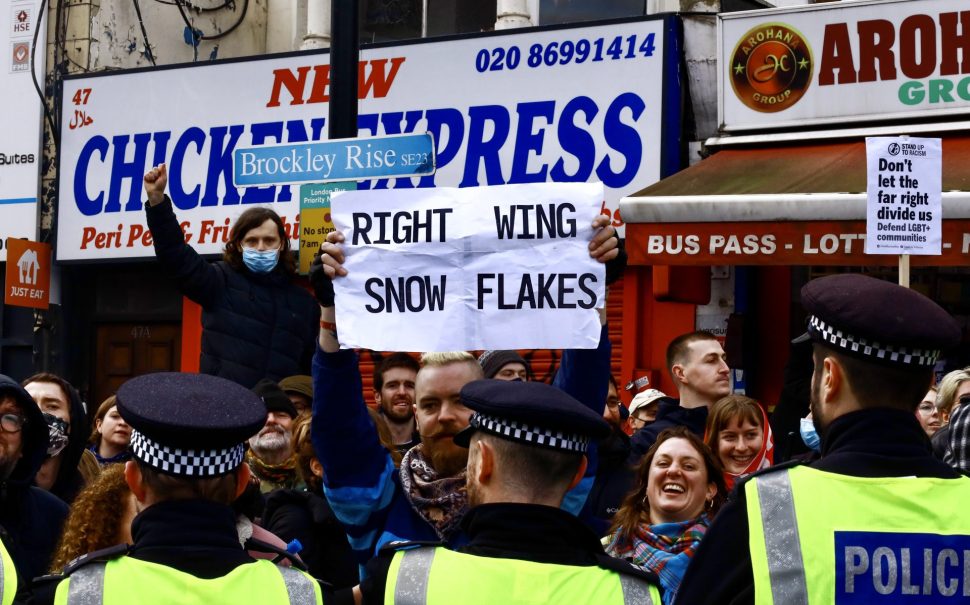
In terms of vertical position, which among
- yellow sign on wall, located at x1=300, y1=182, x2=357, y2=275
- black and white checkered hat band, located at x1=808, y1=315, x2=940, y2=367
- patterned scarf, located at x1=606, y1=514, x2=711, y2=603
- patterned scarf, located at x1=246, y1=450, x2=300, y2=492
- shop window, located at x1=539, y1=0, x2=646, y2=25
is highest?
shop window, located at x1=539, y1=0, x2=646, y2=25

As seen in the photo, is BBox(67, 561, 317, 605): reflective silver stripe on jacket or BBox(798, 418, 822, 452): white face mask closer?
BBox(67, 561, 317, 605): reflective silver stripe on jacket

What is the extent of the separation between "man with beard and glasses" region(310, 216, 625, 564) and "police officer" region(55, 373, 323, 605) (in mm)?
848

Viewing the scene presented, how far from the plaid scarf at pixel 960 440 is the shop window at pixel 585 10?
743 centimetres

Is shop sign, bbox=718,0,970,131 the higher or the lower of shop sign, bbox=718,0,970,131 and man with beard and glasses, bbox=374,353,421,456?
the higher

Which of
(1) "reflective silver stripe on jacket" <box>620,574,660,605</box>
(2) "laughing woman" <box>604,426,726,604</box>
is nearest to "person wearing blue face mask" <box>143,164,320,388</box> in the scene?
(2) "laughing woman" <box>604,426,726,604</box>

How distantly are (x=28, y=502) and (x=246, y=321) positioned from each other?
347cm

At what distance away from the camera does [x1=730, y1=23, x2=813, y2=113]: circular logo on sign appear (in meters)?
11.8

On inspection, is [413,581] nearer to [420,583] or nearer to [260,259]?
[420,583]

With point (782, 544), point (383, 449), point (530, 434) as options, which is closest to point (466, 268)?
point (383, 449)

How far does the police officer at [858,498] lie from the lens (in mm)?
3324

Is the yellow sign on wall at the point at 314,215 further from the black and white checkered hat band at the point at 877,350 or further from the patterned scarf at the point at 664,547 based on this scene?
the black and white checkered hat band at the point at 877,350

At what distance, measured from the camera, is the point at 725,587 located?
3.31m

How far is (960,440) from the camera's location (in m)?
5.56

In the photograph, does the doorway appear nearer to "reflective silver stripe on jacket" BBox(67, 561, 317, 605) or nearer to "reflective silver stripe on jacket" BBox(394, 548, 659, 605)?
"reflective silver stripe on jacket" BBox(67, 561, 317, 605)
